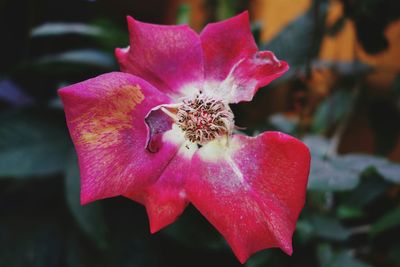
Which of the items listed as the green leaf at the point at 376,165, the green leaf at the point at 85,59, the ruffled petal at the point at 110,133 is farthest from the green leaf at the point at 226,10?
the ruffled petal at the point at 110,133

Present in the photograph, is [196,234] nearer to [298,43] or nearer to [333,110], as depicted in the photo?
[298,43]

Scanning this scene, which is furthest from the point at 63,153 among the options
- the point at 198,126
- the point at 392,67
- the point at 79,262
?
the point at 392,67

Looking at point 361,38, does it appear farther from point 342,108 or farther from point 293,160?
point 293,160

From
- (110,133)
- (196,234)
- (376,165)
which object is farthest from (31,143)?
(376,165)

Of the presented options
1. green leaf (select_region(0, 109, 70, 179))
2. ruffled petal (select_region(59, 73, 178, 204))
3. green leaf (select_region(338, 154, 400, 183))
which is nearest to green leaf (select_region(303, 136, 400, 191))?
green leaf (select_region(338, 154, 400, 183))

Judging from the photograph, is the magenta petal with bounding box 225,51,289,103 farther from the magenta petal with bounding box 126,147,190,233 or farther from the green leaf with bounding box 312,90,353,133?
the green leaf with bounding box 312,90,353,133
